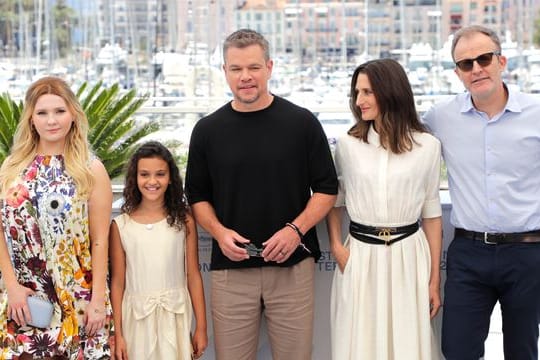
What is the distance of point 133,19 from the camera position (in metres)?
12.8

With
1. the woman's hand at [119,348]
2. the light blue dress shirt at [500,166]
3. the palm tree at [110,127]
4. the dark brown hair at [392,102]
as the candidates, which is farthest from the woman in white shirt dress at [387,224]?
the palm tree at [110,127]

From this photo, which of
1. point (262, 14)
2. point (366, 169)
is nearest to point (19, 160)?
point (366, 169)

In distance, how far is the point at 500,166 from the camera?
3250 mm

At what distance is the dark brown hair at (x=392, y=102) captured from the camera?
128 inches

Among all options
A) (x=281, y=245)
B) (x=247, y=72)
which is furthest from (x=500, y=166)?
(x=247, y=72)

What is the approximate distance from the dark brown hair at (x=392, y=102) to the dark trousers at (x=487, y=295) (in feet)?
1.59

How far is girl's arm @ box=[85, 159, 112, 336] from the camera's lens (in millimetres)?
3145

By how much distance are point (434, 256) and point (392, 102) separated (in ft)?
2.14

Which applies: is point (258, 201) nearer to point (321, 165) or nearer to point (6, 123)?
point (321, 165)

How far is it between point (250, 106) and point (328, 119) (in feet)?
24.5

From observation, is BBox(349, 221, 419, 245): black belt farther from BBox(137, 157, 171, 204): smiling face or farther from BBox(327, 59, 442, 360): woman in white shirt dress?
BBox(137, 157, 171, 204): smiling face

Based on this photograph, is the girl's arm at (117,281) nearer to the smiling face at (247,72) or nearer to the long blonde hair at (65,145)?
the long blonde hair at (65,145)

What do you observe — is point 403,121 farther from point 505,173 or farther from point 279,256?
point 279,256

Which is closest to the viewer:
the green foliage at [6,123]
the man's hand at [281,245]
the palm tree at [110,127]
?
the man's hand at [281,245]
